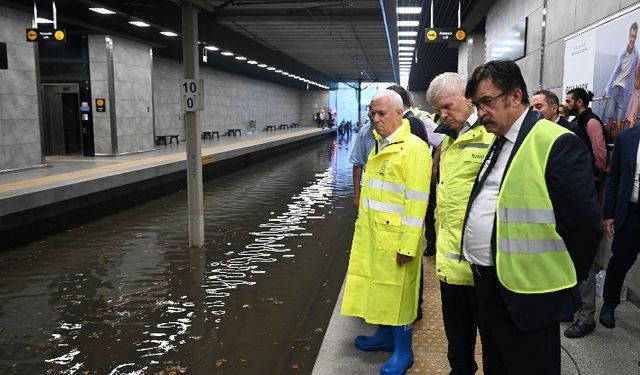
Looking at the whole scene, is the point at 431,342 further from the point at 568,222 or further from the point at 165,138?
the point at 165,138

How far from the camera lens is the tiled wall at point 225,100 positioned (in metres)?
21.4

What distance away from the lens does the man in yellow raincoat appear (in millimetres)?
2875

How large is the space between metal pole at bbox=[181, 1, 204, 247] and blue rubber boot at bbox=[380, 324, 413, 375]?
417 centimetres

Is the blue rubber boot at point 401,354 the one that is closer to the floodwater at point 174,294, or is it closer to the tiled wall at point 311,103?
the floodwater at point 174,294

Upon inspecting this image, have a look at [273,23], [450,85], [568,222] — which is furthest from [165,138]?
[568,222]

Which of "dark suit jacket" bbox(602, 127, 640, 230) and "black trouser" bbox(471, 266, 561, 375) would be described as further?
"dark suit jacket" bbox(602, 127, 640, 230)

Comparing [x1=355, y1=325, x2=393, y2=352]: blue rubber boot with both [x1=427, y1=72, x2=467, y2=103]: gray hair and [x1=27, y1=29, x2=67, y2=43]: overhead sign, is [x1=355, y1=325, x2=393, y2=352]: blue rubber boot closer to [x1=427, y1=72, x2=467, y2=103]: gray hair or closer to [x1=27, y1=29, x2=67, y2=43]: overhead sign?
[x1=427, y1=72, x2=467, y2=103]: gray hair

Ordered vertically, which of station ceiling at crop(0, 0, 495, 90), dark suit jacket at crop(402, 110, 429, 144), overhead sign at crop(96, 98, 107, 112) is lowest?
dark suit jacket at crop(402, 110, 429, 144)

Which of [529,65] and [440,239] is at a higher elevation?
[529,65]

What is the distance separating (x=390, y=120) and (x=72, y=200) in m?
7.80

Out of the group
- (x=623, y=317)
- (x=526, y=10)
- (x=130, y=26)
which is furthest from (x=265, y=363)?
(x=130, y=26)

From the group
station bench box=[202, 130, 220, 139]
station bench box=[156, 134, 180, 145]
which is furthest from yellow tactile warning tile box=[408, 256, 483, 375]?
station bench box=[202, 130, 220, 139]

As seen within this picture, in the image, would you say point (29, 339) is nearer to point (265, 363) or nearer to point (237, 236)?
point (265, 363)

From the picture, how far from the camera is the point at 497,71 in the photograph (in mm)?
1929
